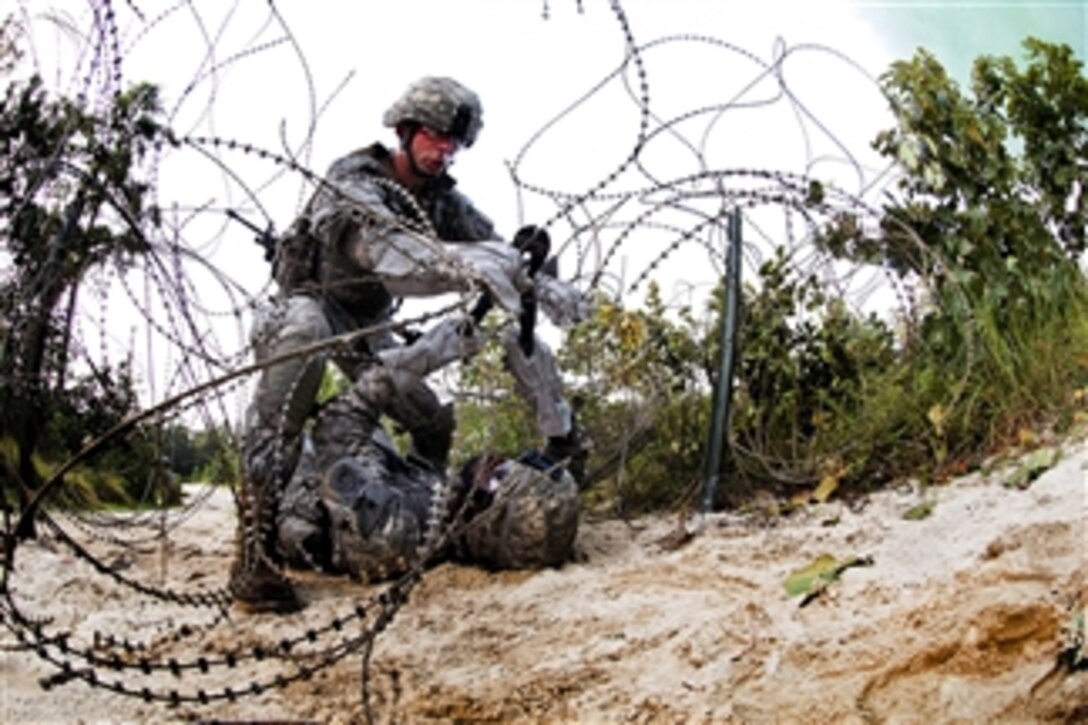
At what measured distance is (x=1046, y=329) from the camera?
4.34 m

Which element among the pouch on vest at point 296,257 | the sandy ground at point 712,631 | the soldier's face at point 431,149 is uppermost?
the soldier's face at point 431,149

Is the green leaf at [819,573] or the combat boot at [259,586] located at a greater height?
the combat boot at [259,586]

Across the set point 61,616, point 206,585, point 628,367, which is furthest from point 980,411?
point 61,616

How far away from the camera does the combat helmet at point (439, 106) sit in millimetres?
4422

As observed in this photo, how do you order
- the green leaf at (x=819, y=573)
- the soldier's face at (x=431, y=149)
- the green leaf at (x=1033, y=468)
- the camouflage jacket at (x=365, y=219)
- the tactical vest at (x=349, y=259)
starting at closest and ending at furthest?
the green leaf at (x=819, y=573)
the green leaf at (x=1033, y=468)
the camouflage jacket at (x=365, y=219)
the tactical vest at (x=349, y=259)
the soldier's face at (x=431, y=149)

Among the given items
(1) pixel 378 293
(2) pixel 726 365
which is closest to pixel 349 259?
(1) pixel 378 293

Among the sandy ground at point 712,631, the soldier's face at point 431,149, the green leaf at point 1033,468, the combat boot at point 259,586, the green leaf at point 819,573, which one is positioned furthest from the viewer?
the soldier's face at point 431,149

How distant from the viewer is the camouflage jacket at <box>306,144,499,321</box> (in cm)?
412

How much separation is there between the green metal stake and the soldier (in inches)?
20.9

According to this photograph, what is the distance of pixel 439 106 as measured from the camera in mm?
4414

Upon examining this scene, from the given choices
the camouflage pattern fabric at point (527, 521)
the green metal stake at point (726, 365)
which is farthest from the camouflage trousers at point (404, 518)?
the green metal stake at point (726, 365)

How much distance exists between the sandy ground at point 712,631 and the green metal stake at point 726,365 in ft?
1.09

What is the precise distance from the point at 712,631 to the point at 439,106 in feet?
7.92

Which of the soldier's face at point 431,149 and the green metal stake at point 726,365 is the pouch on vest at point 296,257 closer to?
the soldier's face at point 431,149
